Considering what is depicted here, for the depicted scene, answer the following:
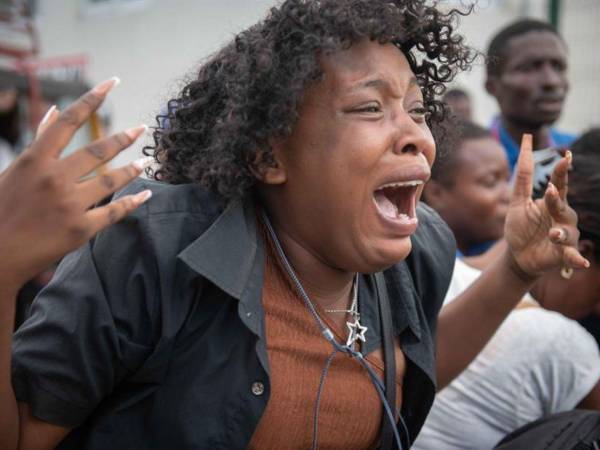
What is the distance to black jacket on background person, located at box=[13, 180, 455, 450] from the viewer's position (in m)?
1.80

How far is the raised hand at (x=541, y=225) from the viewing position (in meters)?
2.24

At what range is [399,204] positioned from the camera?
213 centimetres

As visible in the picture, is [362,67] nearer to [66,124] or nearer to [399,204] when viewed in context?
[399,204]

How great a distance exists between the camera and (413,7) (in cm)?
214

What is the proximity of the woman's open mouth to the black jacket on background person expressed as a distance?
1.06 ft

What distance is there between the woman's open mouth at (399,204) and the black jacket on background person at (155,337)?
1.06 feet

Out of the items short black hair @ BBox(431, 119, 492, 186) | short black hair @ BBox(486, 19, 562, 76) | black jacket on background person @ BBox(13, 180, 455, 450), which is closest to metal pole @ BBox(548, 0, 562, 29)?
short black hair @ BBox(486, 19, 562, 76)

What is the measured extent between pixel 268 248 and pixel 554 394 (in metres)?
1.13

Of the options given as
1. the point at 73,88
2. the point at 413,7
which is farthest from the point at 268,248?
the point at 73,88

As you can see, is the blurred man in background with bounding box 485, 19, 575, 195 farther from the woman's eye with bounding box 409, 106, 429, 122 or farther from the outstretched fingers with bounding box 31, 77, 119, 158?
the outstretched fingers with bounding box 31, 77, 119, 158

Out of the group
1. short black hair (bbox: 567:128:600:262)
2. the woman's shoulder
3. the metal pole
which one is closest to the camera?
the woman's shoulder

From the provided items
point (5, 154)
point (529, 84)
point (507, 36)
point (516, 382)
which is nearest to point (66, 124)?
point (516, 382)

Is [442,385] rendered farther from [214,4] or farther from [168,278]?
[214,4]

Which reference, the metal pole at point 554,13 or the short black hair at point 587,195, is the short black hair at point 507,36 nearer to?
the metal pole at point 554,13
